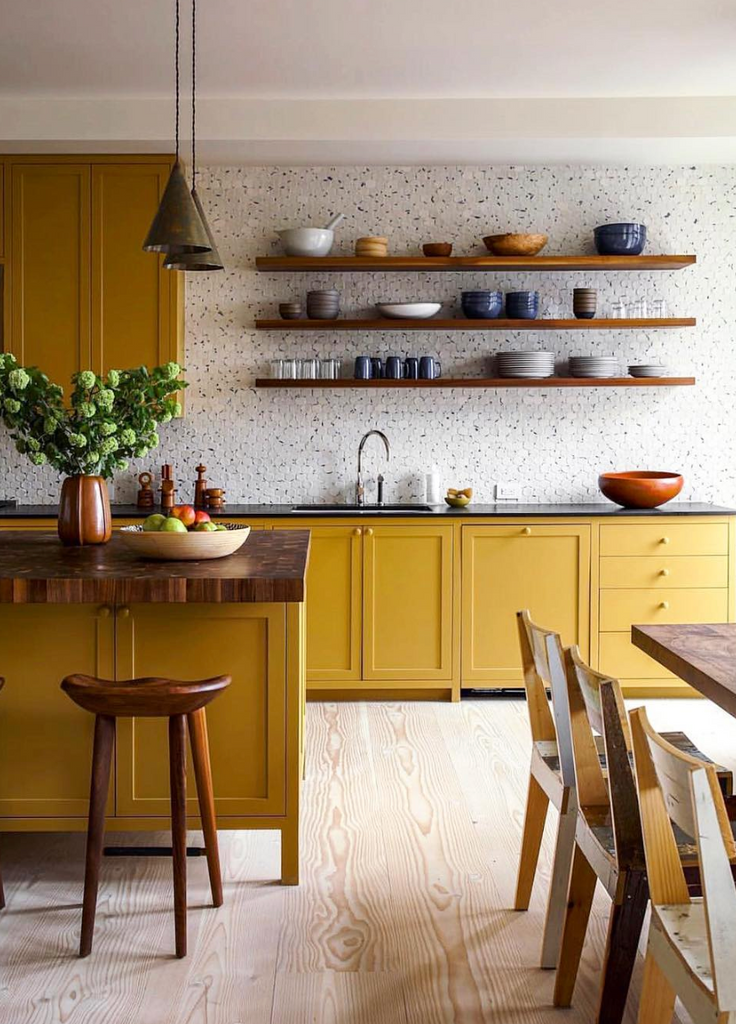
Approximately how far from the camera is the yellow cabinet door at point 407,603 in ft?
16.8

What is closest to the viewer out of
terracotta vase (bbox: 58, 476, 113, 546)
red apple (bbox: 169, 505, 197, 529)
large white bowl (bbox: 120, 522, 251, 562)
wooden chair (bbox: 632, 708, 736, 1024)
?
wooden chair (bbox: 632, 708, 736, 1024)

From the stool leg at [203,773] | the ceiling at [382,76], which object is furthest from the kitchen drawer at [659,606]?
the stool leg at [203,773]

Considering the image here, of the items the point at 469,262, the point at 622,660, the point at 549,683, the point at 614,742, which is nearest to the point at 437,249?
the point at 469,262

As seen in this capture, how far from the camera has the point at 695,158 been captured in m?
5.48

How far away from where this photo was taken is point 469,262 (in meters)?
5.33

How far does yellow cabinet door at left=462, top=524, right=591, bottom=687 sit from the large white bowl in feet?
6.86

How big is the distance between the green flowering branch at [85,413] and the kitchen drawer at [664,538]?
2505 millimetres

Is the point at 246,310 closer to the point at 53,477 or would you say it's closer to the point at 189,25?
the point at 53,477

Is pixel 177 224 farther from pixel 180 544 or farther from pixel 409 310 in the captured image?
pixel 409 310

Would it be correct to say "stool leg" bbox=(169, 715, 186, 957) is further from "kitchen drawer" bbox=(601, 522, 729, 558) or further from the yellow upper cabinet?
the yellow upper cabinet

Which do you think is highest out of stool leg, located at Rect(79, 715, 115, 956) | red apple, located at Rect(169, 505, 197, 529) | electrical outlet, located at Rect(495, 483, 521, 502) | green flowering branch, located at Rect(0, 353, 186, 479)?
green flowering branch, located at Rect(0, 353, 186, 479)

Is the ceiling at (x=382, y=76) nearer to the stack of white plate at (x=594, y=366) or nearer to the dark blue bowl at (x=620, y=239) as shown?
the dark blue bowl at (x=620, y=239)

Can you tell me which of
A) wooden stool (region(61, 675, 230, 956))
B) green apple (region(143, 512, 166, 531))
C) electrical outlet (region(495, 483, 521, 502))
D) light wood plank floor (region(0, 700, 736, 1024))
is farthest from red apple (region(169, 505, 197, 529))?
electrical outlet (region(495, 483, 521, 502))

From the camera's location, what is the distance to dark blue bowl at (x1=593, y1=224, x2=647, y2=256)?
5.39 meters
